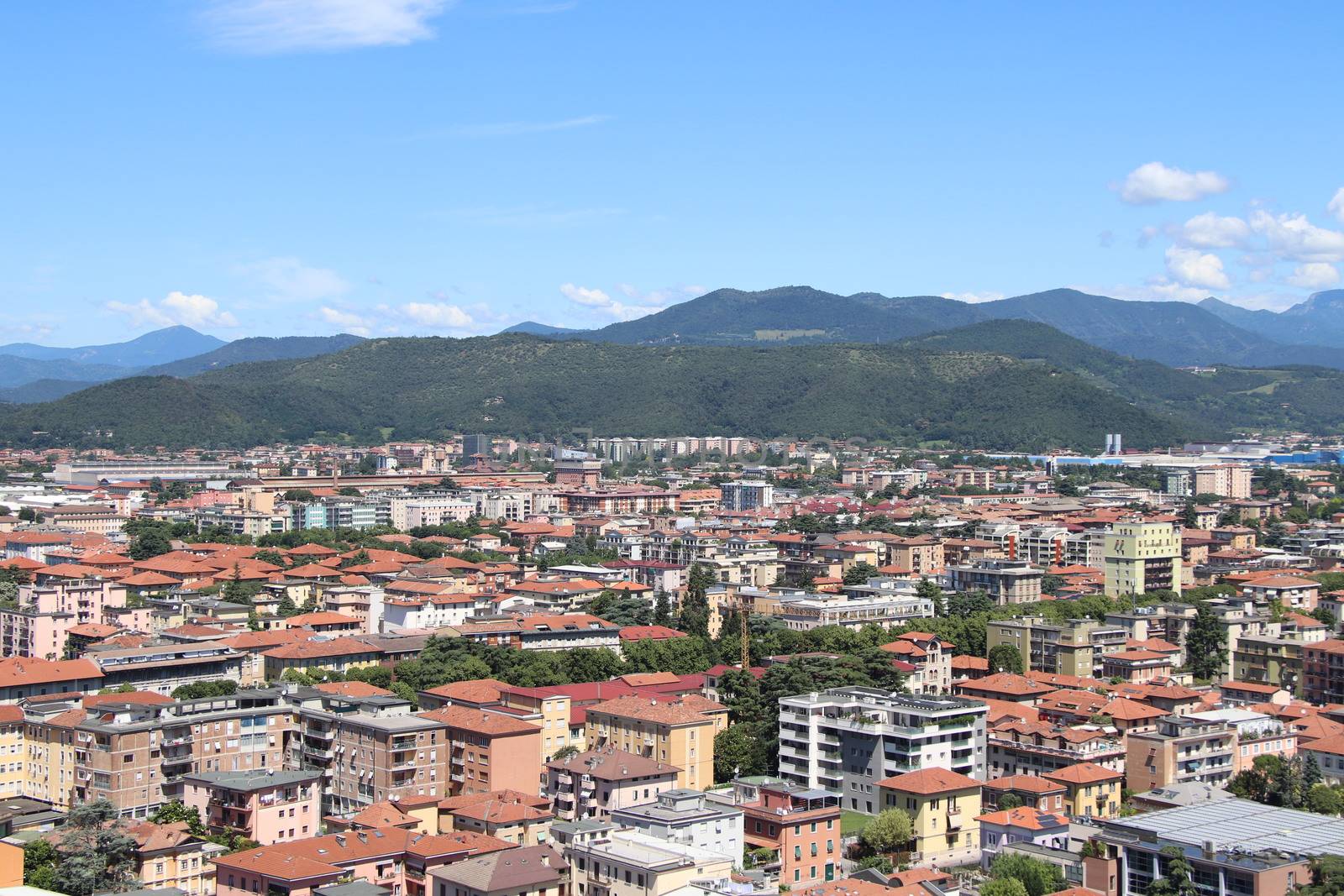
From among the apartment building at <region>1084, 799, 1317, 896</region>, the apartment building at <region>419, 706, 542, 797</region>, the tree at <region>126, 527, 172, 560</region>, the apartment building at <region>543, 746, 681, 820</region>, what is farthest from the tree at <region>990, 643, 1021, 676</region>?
the tree at <region>126, 527, 172, 560</region>

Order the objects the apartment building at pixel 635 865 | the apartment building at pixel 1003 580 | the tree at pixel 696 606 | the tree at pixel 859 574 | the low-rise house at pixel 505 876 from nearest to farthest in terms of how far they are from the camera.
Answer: the low-rise house at pixel 505 876, the apartment building at pixel 635 865, the tree at pixel 696 606, the apartment building at pixel 1003 580, the tree at pixel 859 574

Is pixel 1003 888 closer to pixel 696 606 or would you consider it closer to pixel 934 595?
pixel 696 606

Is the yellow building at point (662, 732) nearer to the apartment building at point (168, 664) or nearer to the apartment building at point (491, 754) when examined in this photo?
the apartment building at point (491, 754)

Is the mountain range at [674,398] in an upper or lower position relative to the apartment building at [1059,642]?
upper

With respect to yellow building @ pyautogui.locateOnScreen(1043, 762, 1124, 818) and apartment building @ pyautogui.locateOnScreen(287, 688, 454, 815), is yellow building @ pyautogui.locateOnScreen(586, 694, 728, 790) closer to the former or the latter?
apartment building @ pyautogui.locateOnScreen(287, 688, 454, 815)

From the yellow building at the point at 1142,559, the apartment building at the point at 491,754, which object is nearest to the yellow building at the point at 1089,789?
the apartment building at the point at 491,754

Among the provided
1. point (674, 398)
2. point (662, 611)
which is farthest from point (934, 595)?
point (674, 398)
